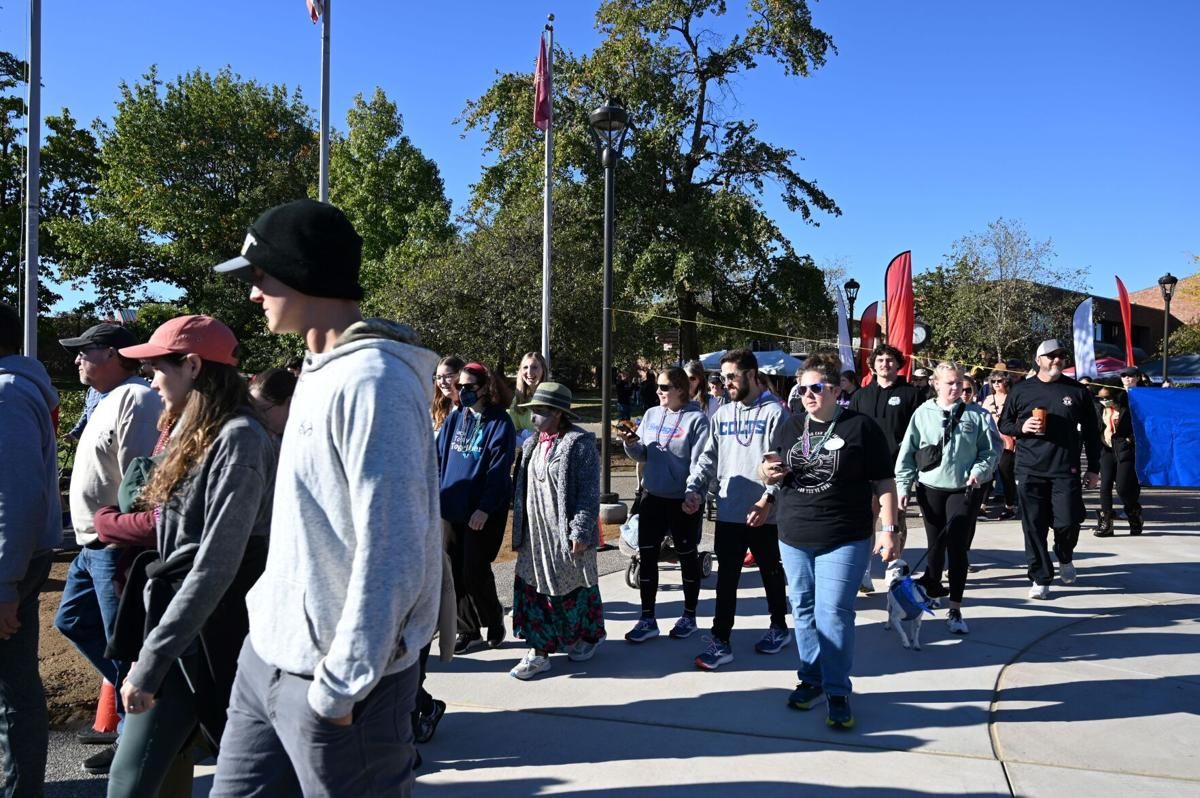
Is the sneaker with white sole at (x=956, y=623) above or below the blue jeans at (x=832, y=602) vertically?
below

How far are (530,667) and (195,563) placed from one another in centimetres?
292

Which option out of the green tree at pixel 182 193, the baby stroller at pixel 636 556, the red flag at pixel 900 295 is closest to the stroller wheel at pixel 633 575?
the baby stroller at pixel 636 556

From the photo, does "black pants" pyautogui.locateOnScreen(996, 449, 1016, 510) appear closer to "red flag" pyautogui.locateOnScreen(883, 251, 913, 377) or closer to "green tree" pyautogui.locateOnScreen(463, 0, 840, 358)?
"red flag" pyautogui.locateOnScreen(883, 251, 913, 377)

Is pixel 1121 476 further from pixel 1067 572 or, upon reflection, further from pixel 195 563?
pixel 195 563

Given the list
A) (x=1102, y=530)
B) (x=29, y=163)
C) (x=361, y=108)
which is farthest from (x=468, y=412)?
(x=361, y=108)

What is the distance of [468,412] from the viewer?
5211 millimetres

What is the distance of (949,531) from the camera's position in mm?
5656

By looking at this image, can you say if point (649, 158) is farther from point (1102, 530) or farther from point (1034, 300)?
point (1034, 300)

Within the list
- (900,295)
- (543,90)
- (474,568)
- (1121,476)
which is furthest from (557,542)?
(543,90)

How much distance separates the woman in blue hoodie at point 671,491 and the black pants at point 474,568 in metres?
1.01

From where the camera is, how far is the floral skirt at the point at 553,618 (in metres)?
4.81

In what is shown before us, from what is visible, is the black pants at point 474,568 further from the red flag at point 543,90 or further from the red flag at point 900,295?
the red flag at point 543,90

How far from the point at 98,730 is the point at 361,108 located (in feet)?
108

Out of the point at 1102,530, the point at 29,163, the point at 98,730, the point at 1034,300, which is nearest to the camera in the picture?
the point at 98,730
